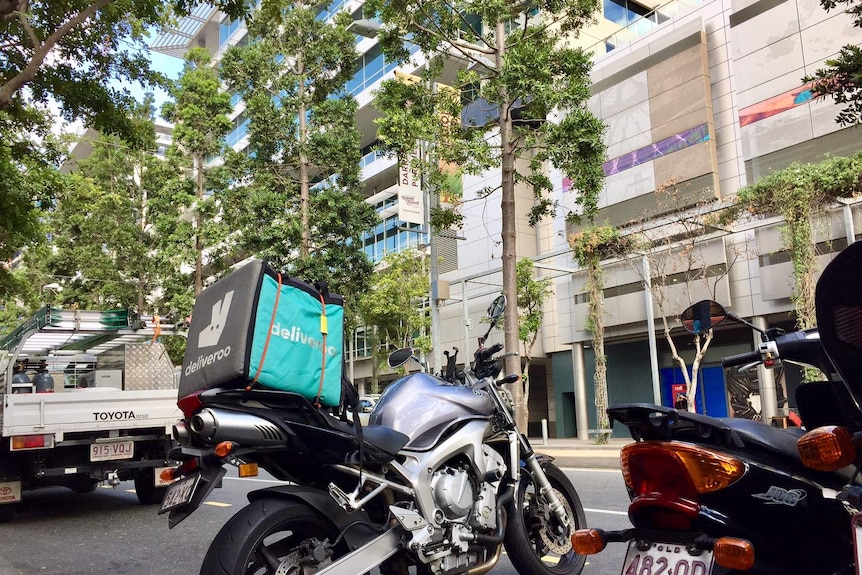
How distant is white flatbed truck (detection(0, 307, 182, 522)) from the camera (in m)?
7.26

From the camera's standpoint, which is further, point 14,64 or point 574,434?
point 574,434

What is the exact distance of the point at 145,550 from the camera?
6031 mm

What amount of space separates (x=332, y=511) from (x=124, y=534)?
477 cm

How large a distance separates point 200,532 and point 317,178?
17271 millimetres

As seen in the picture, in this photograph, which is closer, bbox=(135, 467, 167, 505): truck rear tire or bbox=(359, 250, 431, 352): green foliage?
bbox=(135, 467, 167, 505): truck rear tire

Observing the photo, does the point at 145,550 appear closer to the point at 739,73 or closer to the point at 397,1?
the point at 397,1

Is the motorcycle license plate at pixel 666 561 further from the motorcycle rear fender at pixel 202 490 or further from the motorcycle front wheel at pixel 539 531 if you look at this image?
the motorcycle rear fender at pixel 202 490

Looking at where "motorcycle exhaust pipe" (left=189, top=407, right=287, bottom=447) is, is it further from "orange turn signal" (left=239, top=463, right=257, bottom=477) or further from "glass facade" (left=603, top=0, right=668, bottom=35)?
"glass facade" (left=603, top=0, right=668, bottom=35)

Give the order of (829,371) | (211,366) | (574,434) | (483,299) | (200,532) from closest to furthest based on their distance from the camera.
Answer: (829,371)
(211,366)
(200,532)
(574,434)
(483,299)

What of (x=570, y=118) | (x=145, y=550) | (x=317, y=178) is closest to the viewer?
(x=145, y=550)

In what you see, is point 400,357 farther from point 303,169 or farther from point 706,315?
point 303,169

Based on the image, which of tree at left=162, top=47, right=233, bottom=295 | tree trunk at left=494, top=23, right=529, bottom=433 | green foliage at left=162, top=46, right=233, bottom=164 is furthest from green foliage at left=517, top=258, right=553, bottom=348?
green foliage at left=162, top=46, right=233, bottom=164

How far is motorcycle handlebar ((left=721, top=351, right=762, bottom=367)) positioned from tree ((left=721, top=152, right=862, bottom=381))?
15653 millimetres

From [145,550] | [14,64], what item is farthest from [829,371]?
A: [14,64]
